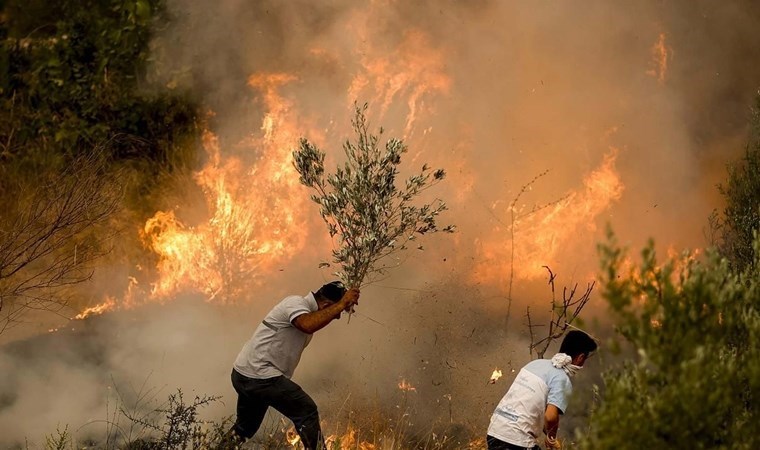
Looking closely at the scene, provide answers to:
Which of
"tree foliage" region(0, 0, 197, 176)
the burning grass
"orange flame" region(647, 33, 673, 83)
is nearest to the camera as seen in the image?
the burning grass

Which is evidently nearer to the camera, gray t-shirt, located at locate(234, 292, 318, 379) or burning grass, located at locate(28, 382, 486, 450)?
gray t-shirt, located at locate(234, 292, 318, 379)

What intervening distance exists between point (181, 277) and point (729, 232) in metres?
7.33

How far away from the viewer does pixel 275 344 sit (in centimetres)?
720

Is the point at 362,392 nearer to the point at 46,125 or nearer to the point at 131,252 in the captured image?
the point at 131,252

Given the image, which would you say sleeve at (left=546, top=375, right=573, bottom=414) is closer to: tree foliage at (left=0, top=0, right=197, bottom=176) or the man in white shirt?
the man in white shirt

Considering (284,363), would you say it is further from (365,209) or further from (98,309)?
(98,309)

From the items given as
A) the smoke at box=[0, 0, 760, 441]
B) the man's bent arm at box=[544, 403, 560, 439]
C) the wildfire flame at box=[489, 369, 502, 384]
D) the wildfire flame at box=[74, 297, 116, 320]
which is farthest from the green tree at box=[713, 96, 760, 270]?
the wildfire flame at box=[74, 297, 116, 320]

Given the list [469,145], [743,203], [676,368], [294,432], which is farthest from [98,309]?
[676,368]

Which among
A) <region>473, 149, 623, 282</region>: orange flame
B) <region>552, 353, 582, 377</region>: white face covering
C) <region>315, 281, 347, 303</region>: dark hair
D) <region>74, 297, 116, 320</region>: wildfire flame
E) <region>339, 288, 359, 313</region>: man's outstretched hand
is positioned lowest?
<region>552, 353, 582, 377</region>: white face covering

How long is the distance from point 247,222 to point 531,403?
6.32m

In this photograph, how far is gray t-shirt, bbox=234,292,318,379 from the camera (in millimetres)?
7176

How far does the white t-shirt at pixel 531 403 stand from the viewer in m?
6.30

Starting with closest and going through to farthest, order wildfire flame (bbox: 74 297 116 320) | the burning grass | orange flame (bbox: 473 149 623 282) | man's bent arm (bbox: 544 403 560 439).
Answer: man's bent arm (bbox: 544 403 560 439) → the burning grass → orange flame (bbox: 473 149 623 282) → wildfire flame (bbox: 74 297 116 320)

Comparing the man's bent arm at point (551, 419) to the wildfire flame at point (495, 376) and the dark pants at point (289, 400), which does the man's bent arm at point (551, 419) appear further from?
the wildfire flame at point (495, 376)
